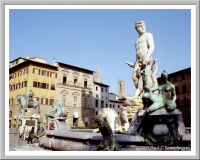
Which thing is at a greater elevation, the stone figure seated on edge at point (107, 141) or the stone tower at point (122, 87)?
the stone tower at point (122, 87)

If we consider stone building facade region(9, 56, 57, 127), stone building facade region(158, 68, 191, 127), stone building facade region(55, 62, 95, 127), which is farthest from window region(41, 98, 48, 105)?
stone building facade region(158, 68, 191, 127)

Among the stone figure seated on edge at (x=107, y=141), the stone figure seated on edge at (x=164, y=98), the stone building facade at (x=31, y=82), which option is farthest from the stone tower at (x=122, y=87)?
the stone figure seated on edge at (x=107, y=141)

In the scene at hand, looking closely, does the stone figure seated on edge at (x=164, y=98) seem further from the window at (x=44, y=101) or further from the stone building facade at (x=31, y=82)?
the window at (x=44, y=101)

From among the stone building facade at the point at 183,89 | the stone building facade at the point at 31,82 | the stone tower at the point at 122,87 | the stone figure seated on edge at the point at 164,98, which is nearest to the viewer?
the stone figure seated on edge at the point at 164,98

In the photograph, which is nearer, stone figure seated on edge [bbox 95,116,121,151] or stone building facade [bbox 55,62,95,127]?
stone figure seated on edge [bbox 95,116,121,151]

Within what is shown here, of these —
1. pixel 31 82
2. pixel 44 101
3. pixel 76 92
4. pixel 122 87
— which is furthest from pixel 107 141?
pixel 122 87

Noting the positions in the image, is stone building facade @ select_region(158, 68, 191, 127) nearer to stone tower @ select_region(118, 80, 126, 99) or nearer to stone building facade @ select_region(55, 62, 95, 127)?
stone building facade @ select_region(55, 62, 95, 127)

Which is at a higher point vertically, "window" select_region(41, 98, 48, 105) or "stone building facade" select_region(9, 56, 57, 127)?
"stone building facade" select_region(9, 56, 57, 127)

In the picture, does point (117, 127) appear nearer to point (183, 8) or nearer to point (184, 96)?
point (183, 8)

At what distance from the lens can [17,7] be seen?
5668mm

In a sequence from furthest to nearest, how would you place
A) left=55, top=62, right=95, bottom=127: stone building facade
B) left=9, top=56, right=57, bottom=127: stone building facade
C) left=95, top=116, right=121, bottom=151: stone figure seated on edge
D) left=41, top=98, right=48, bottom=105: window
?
left=55, top=62, right=95, bottom=127: stone building facade
left=41, top=98, right=48, bottom=105: window
left=9, top=56, right=57, bottom=127: stone building facade
left=95, top=116, right=121, bottom=151: stone figure seated on edge

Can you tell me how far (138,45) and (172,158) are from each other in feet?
13.8

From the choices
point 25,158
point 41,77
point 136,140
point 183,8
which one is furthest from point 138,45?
point 41,77
